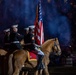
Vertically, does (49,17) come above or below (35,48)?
above

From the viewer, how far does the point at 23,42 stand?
11.5 m

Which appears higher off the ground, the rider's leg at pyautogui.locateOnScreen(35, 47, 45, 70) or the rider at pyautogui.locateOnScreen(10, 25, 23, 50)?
the rider at pyautogui.locateOnScreen(10, 25, 23, 50)

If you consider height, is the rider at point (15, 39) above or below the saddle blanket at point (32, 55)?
above

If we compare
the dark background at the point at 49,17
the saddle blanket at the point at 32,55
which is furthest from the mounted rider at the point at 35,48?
the dark background at the point at 49,17

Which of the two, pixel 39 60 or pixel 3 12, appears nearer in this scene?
pixel 39 60

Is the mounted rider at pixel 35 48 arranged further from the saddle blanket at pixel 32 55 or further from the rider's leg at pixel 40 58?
the saddle blanket at pixel 32 55

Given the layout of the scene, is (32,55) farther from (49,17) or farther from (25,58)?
(49,17)

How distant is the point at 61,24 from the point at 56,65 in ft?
7.45

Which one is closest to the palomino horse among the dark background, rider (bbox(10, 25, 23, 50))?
rider (bbox(10, 25, 23, 50))

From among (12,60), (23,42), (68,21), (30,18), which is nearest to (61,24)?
(68,21)

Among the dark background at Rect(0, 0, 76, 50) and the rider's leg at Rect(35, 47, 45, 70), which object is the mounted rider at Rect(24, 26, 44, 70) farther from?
the dark background at Rect(0, 0, 76, 50)

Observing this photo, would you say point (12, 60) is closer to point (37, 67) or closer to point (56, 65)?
point (37, 67)

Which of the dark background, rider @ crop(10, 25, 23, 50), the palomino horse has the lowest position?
the palomino horse

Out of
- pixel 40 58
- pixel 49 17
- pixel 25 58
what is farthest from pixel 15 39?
pixel 49 17
